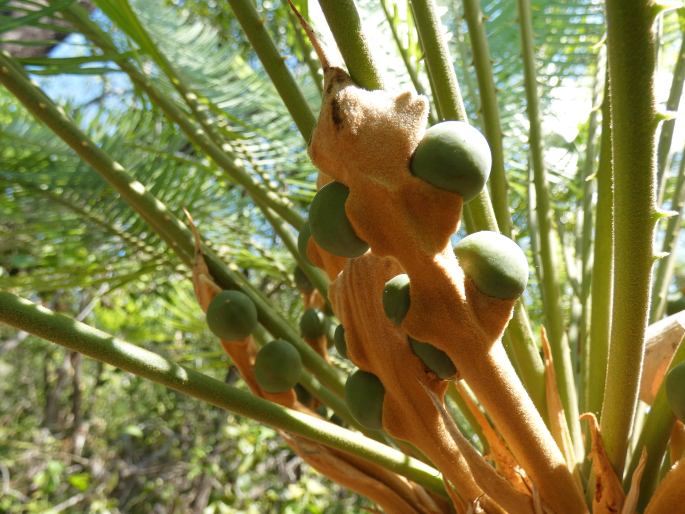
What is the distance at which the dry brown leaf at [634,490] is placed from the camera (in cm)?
66

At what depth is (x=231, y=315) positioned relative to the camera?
794mm

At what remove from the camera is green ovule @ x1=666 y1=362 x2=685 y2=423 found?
582mm

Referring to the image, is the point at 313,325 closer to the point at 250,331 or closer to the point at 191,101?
the point at 250,331

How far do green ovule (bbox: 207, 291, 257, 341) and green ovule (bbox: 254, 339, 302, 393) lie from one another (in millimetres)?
33

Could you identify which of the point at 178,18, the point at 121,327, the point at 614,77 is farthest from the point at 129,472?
the point at 614,77

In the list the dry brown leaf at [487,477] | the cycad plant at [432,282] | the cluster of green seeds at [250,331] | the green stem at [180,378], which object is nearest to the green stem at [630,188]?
the cycad plant at [432,282]

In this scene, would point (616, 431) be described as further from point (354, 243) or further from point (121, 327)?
point (121, 327)

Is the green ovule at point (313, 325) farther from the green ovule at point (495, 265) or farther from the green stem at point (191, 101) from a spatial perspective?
the green ovule at point (495, 265)

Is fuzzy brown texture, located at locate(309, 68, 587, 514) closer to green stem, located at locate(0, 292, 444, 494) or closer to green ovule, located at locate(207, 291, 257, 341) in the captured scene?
green stem, located at locate(0, 292, 444, 494)

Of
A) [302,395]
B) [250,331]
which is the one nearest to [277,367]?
[250,331]

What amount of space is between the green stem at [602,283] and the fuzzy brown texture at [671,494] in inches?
7.3

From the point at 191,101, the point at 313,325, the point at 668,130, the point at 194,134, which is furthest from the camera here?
the point at 191,101

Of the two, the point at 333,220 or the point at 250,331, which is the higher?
the point at 333,220

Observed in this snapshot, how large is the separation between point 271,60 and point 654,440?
524 millimetres
